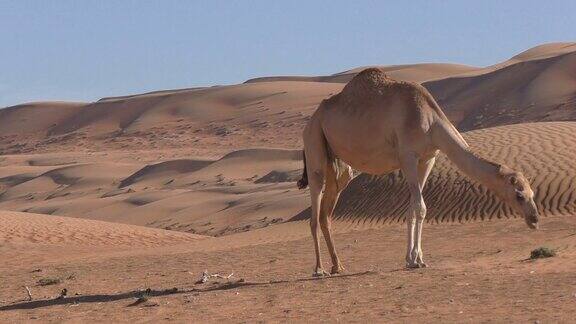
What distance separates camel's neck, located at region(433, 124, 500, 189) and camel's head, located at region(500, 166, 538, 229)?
0.49 ft

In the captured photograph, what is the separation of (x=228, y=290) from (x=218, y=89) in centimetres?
10662

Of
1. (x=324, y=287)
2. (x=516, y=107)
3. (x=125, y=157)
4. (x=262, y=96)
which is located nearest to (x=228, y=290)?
(x=324, y=287)

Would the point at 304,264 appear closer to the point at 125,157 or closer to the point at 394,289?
the point at 394,289

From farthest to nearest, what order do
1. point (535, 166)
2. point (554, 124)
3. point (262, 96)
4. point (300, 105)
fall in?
point (262, 96) → point (300, 105) → point (554, 124) → point (535, 166)

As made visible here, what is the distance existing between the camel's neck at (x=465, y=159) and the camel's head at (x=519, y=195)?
0.49 feet

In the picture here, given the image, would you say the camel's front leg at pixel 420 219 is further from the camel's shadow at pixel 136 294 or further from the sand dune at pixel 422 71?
the sand dune at pixel 422 71

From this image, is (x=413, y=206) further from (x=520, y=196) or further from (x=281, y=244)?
(x=281, y=244)

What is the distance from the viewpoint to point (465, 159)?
472 inches

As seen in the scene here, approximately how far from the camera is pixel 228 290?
40.4ft

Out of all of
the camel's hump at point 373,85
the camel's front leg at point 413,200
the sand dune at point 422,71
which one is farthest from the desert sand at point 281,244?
the sand dune at point 422,71

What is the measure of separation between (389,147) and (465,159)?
0.94 meters

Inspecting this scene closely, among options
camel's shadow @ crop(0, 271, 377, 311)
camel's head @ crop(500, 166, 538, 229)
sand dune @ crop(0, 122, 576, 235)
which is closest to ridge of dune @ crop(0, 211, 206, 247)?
sand dune @ crop(0, 122, 576, 235)

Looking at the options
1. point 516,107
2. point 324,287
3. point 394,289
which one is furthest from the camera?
point 516,107

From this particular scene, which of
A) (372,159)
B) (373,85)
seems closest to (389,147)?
(372,159)
